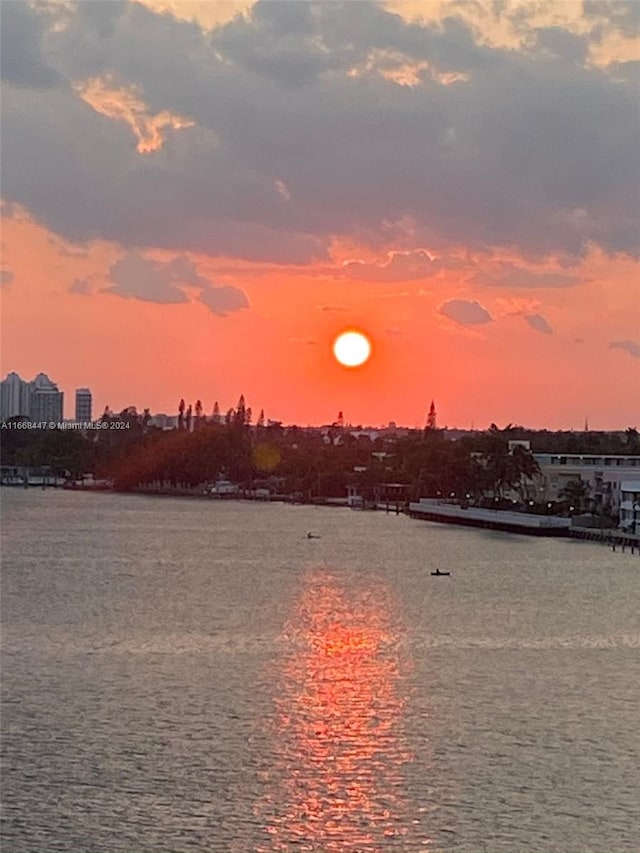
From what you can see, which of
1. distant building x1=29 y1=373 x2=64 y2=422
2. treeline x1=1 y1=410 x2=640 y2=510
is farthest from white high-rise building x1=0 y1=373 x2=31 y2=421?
treeline x1=1 y1=410 x2=640 y2=510

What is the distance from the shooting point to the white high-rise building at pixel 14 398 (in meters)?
61.1

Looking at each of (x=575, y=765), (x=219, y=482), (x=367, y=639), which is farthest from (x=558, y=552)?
(x=219, y=482)

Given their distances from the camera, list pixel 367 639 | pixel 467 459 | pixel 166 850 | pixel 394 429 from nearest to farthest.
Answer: pixel 166 850, pixel 367 639, pixel 467 459, pixel 394 429

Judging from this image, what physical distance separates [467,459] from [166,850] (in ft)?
211

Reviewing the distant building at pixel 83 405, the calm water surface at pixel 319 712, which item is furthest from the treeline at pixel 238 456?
the calm water surface at pixel 319 712

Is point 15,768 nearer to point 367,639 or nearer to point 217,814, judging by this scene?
point 217,814

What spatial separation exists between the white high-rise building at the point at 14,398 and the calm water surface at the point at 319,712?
22.0m

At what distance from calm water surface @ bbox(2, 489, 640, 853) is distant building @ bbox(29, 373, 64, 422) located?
70.8 feet

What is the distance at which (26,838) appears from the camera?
1393 cm

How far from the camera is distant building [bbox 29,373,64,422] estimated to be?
61.0 meters

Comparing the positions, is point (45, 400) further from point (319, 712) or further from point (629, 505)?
point (319, 712)

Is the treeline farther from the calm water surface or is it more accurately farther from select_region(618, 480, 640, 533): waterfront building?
the calm water surface

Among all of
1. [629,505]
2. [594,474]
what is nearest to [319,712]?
[629,505]

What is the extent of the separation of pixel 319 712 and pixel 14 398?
44775 millimetres
